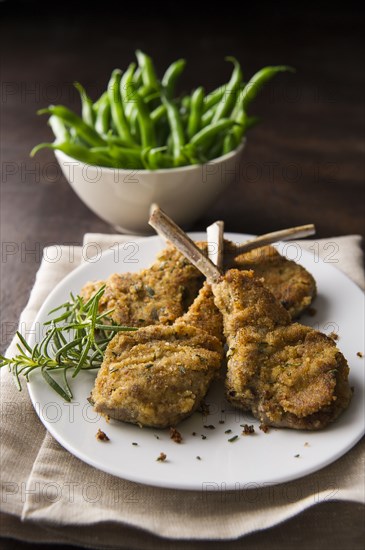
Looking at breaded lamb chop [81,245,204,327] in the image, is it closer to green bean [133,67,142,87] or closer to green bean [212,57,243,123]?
green bean [212,57,243,123]

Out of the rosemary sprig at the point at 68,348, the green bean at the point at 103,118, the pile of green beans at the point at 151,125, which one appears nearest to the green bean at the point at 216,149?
the pile of green beans at the point at 151,125

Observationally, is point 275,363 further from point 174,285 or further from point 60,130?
point 60,130

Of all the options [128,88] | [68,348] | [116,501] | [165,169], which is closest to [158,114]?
[128,88]

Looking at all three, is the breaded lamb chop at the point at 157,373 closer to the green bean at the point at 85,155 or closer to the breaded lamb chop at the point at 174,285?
the breaded lamb chop at the point at 174,285

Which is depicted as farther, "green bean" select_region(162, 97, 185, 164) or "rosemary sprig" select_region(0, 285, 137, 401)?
"green bean" select_region(162, 97, 185, 164)

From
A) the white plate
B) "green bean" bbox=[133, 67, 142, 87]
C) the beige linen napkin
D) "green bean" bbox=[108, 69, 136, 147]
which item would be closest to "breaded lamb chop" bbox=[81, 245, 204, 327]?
the white plate

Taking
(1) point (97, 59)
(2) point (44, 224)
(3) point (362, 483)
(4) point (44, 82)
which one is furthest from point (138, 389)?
(1) point (97, 59)
